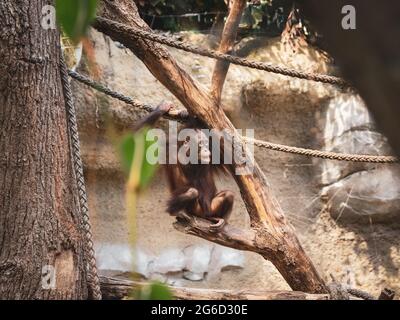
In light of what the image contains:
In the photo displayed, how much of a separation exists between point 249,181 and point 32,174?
1.17 m

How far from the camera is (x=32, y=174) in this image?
2344mm

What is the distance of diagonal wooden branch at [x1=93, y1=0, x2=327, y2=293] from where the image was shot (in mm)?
3055

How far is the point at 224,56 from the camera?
2.96m

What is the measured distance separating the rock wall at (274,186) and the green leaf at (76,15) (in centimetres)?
456

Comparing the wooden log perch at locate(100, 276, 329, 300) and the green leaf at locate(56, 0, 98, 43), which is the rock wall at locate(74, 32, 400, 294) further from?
the green leaf at locate(56, 0, 98, 43)

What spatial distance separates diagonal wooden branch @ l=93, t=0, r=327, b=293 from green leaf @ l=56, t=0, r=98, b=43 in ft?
8.26

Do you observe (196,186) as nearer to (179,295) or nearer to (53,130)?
(179,295)

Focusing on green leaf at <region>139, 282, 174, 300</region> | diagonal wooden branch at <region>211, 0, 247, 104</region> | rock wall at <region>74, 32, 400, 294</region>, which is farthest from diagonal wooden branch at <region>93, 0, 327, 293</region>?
green leaf at <region>139, 282, 174, 300</region>

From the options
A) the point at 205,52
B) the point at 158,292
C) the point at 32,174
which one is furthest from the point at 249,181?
the point at 158,292

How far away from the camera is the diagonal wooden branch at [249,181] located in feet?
10.0

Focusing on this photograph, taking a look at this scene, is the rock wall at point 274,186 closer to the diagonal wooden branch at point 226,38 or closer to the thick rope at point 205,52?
the diagonal wooden branch at point 226,38

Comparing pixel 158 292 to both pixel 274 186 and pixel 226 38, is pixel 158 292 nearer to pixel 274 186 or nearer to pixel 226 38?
pixel 226 38

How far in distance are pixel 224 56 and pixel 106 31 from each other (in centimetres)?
57

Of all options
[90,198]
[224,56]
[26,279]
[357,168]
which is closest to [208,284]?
[90,198]
